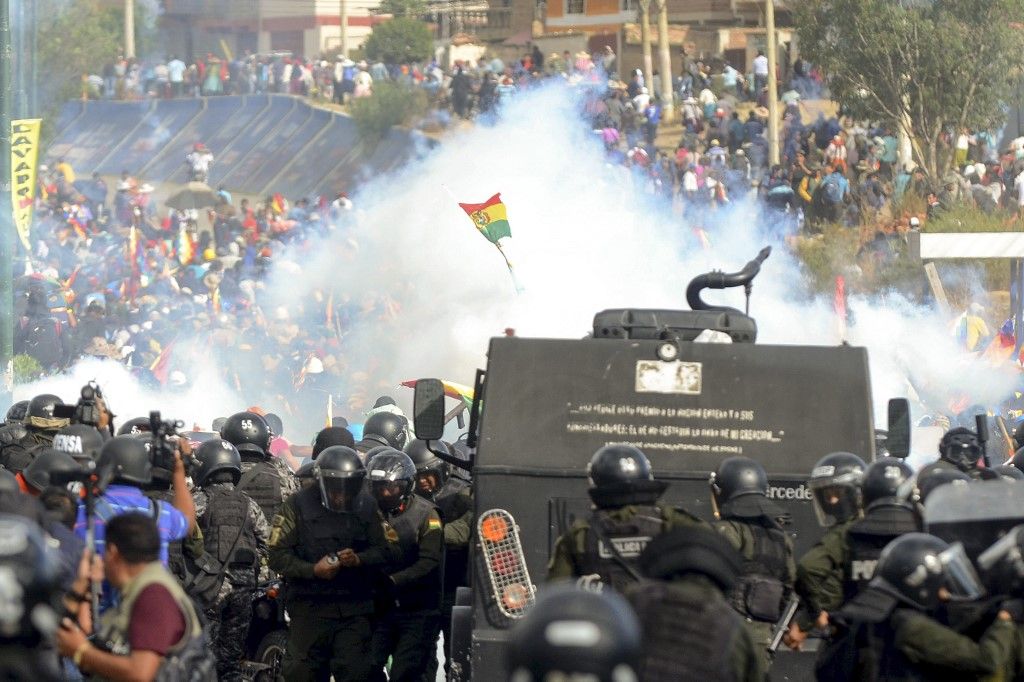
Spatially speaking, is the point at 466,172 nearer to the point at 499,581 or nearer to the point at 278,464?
the point at 278,464

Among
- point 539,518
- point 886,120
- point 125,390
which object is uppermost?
point 886,120

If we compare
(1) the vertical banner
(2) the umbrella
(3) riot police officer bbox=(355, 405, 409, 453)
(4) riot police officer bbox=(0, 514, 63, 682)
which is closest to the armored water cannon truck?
(4) riot police officer bbox=(0, 514, 63, 682)

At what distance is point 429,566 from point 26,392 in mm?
20510

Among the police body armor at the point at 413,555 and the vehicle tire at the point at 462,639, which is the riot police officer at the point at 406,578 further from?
the vehicle tire at the point at 462,639

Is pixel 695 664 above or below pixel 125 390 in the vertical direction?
above

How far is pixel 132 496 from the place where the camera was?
24.5 ft

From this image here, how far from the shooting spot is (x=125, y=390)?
2905 cm

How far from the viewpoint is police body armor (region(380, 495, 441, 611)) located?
9.05 meters

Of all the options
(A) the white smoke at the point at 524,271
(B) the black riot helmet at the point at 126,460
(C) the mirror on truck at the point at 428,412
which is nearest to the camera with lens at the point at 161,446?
(B) the black riot helmet at the point at 126,460

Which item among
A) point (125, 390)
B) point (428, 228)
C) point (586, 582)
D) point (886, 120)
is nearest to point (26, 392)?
point (125, 390)

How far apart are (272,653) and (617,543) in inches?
146

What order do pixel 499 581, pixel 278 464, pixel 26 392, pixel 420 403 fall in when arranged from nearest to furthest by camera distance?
pixel 499 581
pixel 420 403
pixel 278 464
pixel 26 392

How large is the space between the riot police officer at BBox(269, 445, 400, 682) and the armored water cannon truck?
0.80 m

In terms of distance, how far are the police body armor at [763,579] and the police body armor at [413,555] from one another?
232cm
